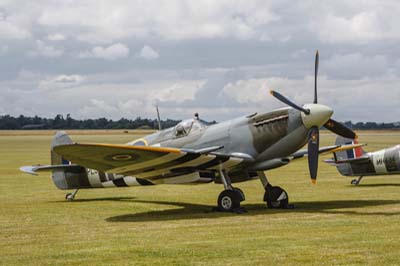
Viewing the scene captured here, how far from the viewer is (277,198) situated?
15.8 meters

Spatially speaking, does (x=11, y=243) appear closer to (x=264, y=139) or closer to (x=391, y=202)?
(x=264, y=139)

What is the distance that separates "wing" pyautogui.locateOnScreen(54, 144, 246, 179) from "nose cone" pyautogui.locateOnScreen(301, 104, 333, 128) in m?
1.67

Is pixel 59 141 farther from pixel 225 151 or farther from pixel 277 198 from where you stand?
pixel 277 198

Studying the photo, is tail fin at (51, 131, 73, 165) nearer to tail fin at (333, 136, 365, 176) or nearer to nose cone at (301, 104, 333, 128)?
nose cone at (301, 104, 333, 128)

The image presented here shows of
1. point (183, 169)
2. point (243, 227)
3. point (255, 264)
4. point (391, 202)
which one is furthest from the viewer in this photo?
point (391, 202)

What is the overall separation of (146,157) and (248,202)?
14.9 ft

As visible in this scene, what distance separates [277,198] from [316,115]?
273 centimetres

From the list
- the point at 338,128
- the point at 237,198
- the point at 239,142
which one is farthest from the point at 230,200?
the point at 338,128

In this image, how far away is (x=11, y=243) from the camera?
421 inches

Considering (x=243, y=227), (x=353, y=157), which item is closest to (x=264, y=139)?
(x=243, y=227)

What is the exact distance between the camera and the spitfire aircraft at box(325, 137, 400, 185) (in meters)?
21.1

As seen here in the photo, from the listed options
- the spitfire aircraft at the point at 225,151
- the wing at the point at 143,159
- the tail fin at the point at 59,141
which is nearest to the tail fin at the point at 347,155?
the spitfire aircraft at the point at 225,151

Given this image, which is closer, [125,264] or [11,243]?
[125,264]

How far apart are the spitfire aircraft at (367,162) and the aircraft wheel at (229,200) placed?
791 cm
